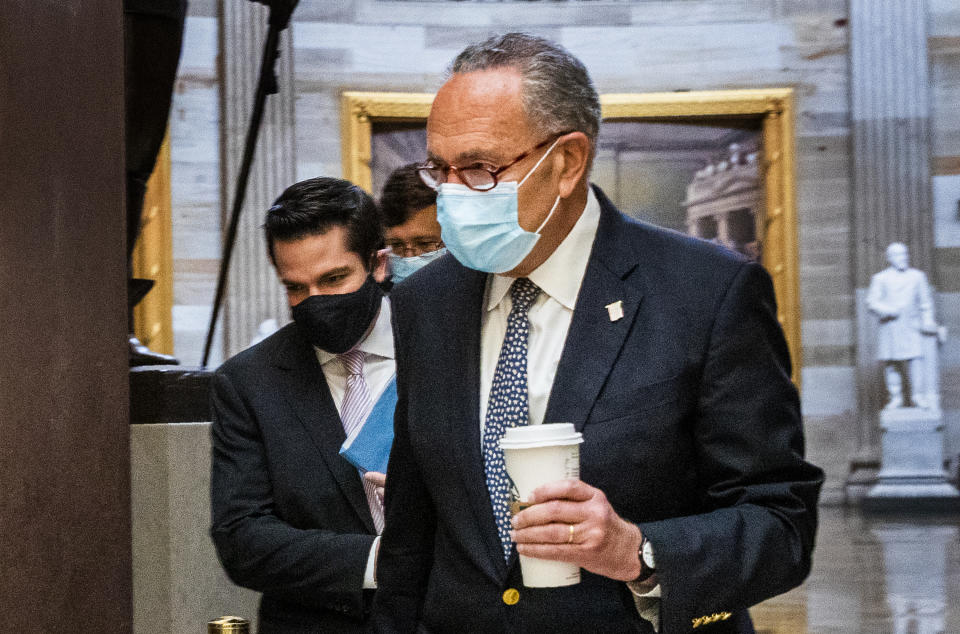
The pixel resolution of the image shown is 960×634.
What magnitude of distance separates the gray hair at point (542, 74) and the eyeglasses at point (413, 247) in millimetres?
1549

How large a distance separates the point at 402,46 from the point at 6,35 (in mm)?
11981

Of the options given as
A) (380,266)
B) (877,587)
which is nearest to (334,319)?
(380,266)

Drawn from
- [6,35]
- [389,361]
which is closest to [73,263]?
[6,35]

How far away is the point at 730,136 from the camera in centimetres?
1395

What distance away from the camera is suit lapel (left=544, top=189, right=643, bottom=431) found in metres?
1.76

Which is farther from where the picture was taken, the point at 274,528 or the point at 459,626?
the point at 274,528

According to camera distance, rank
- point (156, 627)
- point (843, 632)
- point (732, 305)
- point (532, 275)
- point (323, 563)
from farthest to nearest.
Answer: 1. point (843, 632)
2. point (156, 627)
3. point (323, 563)
4. point (532, 275)
5. point (732, 305)

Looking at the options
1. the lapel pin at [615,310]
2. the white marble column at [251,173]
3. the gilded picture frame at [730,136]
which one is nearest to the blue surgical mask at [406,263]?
the lapel pin at [615,310]

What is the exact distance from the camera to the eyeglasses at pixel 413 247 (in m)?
3.49

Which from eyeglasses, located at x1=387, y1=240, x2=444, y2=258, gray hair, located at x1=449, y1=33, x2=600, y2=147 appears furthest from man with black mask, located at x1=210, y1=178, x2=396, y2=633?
gray hair, located at x1=449, y1=33, x2=600, y2=147

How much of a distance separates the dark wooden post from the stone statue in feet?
38.5

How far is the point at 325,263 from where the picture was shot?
9.49 ft

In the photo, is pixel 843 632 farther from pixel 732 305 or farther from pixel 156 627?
pixel 732 305

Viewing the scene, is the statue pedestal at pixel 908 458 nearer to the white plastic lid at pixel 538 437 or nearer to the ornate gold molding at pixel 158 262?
the ornate gold molding at pixel 158 262
